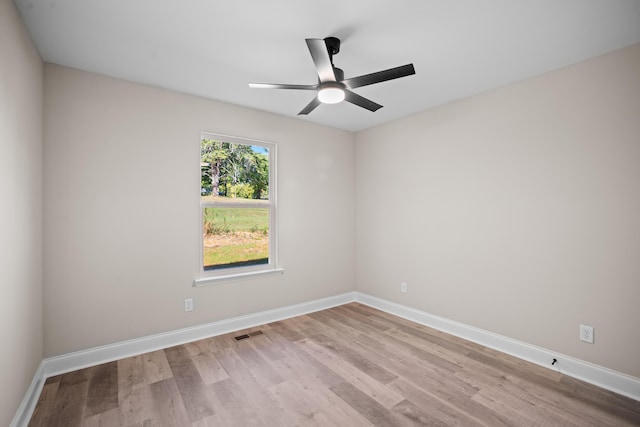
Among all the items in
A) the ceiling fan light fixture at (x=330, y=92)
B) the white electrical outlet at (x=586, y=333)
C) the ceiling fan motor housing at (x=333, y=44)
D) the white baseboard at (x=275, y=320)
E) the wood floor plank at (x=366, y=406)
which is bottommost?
the wood floor plank at (x=366, y=406)

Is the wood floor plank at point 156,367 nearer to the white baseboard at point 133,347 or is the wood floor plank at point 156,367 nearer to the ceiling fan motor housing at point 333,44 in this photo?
the white baseboard at point 133,347

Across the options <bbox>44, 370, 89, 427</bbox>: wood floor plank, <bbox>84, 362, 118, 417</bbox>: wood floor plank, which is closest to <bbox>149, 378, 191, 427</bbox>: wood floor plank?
<bbox>84, 362, 118, 417</bbox>: wood floor plank

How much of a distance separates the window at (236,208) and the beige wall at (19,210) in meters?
1.30

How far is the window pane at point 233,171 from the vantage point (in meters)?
3.36

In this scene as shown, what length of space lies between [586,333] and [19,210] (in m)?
4.23

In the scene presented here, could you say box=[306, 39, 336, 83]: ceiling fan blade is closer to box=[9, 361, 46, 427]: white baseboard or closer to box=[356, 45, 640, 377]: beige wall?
box=[356, 45, 640, 377]: beige wall

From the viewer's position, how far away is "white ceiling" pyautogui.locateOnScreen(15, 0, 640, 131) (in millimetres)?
1837

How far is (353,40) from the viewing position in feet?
7.15

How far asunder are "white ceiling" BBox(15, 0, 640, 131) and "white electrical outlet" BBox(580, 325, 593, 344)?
218 centimetres

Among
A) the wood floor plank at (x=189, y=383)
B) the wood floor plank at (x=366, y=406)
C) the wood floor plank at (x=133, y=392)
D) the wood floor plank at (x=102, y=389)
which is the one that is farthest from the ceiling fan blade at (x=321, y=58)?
the wood floor plank at (x=102, y=389)

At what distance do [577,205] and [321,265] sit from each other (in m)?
2.86

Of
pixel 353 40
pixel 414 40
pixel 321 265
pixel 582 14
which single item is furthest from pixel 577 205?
pixel 321 265

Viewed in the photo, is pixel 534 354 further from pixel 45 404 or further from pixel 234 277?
pixel 45 404

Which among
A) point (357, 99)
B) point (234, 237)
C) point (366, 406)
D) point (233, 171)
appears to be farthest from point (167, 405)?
point (357, 99)
